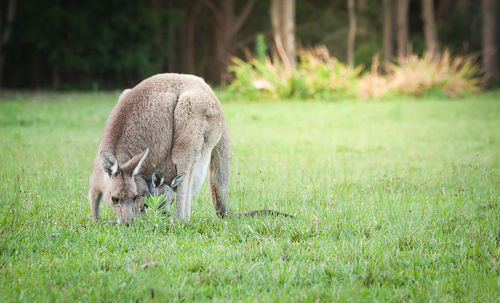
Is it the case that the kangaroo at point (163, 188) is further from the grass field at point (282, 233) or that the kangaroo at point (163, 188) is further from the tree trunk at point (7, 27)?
the tree trunk at point (7, 27)

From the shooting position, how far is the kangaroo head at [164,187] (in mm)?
5133

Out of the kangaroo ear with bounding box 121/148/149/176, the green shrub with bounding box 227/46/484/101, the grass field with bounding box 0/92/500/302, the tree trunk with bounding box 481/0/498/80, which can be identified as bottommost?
the grass field with bounding box 0/92/500/302

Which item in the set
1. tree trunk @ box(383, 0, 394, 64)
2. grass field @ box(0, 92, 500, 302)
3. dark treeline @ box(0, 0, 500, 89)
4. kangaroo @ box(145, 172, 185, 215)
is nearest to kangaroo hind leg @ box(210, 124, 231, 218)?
grass field @ box(0, 92, 500, 302)

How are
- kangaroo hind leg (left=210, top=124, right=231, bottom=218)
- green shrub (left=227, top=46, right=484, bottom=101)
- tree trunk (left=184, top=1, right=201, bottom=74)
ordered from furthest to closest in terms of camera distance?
tree trunk (left=184, top=1, right=201, bottom=74) → green shrub (left=227, top=46, right=484, bottom=101) → kangaroo hind leg (left=210, top=124, right=231, bottom=218)

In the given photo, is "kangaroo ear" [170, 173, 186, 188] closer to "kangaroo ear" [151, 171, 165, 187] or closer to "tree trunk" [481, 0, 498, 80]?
"kangaroo ear" [151, 171, 165, 187]

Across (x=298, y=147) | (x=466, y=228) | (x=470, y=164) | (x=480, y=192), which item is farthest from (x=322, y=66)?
(x=466, y=228)

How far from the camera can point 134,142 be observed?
5289 mm

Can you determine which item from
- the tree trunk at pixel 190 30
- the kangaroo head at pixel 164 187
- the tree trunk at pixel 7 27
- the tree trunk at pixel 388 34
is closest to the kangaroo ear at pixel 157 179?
the kangaroo head at pixel 164 187

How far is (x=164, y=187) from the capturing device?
5281 millimetres

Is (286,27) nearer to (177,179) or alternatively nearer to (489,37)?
(489,37)

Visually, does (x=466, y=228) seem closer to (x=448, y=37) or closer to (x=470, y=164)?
(x=470, y=164)

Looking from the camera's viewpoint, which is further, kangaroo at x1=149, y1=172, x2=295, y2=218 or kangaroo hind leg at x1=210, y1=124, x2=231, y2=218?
kangaroo hind leg at x1=210, y1=124, x2=231, y2=218

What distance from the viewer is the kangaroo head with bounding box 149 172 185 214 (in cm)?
513

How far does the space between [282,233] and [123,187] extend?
4.82 ft
